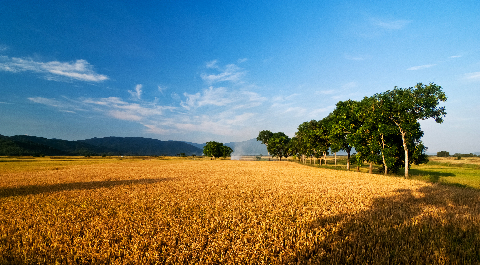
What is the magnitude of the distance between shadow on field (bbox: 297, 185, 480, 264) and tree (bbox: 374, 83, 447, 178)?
2019cm

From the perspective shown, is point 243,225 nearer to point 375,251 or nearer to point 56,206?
point 375,251

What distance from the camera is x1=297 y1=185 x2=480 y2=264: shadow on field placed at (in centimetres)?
487

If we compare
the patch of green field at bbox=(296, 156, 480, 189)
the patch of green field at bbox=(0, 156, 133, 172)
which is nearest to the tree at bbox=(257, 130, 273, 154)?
the patch of green field at bbox=(296, 156, 480, 189)

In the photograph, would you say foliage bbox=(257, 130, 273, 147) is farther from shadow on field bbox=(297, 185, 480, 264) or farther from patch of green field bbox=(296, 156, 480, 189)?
shadow on field bbox=(297, 185, 480, 264)

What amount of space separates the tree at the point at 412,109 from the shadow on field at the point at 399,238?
20192mm

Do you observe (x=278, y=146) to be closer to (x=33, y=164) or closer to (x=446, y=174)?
(x=446, y=174)

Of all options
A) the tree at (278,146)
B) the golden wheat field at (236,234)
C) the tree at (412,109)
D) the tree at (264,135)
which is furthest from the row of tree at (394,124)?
the tree at (264,135)

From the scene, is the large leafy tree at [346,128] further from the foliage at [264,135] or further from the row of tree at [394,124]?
the foliage at [264,135]

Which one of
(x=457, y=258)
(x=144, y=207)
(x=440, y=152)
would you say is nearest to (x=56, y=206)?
(x=144, y=207)

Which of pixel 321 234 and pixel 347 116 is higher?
pixel 347 116

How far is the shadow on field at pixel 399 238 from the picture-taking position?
487cm

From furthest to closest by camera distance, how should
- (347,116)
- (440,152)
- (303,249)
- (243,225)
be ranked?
(440,152) < (347,116) < (243,225) < (303,249)

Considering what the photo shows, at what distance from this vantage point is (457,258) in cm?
488

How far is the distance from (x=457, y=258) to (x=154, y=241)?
784cm
